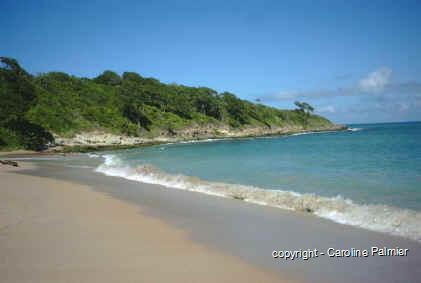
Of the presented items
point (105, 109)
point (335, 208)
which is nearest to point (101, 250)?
point (335, 208)

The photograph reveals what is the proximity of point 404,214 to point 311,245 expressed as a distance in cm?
289

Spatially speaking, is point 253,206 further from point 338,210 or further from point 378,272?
point 378,272

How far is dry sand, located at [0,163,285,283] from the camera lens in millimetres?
4723

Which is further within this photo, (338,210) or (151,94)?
(151,94)

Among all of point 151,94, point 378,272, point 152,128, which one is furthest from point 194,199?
point 151,94

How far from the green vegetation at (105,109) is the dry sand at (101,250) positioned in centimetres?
4226

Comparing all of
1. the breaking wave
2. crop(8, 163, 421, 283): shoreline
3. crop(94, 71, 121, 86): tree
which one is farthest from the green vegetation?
crop(8, 163, 421, 283): shoreline

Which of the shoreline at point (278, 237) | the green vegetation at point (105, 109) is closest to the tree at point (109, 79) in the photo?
the green vegetation at point (105, 109)

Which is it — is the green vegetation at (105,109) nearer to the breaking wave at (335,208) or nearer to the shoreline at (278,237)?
the breaking wave at (335,208)

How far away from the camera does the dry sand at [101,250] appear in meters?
4.72

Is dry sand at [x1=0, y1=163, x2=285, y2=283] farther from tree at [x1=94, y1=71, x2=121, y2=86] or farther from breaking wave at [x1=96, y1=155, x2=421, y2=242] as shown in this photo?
tree at [x1=94, y1=71, x2=121, y2=86]

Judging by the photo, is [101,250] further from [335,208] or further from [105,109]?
[105,109]

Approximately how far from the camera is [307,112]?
479ft

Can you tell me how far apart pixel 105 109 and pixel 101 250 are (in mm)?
73005
